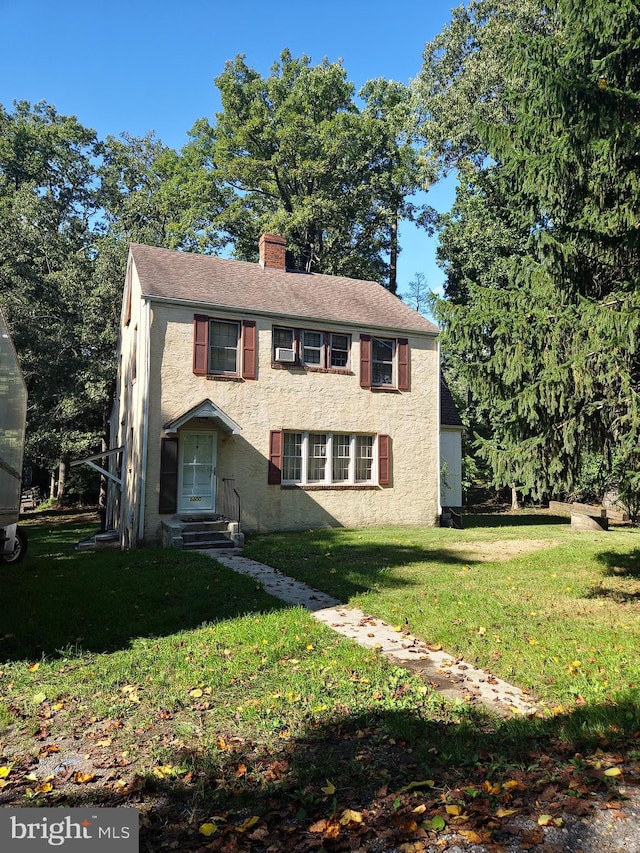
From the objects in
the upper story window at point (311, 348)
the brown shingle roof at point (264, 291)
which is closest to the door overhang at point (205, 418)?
the upper story window at point (311, 348)

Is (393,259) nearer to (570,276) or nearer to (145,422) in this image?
(145,422)

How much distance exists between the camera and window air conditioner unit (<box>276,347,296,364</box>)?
15.6 meters

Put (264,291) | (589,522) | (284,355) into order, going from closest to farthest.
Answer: (284,355), (264,291), (589,522)

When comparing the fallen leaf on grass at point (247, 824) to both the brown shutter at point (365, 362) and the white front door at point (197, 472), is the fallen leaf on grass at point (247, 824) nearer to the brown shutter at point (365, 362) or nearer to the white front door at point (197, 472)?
→ the white front door at point (197, 472)

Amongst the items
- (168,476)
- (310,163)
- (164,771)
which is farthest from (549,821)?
(310,163)

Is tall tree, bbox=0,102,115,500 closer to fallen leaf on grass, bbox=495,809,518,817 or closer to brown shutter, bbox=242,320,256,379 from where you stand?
brown shutter, bbox=242,320,256,379

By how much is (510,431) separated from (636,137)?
412 centimetres

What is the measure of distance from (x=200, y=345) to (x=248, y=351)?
4.33ft

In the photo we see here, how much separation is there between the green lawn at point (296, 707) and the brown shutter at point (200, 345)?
6951 millimetres

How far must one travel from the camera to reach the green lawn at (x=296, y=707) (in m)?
3.06

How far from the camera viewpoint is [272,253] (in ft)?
62.1

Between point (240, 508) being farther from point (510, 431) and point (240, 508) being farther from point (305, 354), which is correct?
point (510, 431)

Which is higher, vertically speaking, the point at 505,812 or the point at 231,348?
the point at 231,348

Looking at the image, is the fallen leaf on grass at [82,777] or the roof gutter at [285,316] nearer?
the fallen leaf on grass at [82,777]
